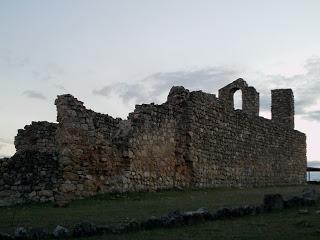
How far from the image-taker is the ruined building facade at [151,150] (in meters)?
14.8

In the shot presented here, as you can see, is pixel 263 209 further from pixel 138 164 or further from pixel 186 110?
pixel 186 110

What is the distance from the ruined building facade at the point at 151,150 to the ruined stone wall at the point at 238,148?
0.13ft

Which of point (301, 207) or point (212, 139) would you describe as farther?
point (212, 139)

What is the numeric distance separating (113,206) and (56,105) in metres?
3.95

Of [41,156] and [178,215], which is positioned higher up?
[41,156]

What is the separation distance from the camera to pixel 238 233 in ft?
28.6

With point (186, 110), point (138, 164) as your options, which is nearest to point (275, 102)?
point (186, 110)

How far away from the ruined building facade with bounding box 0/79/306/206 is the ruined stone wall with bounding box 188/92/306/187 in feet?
0.13

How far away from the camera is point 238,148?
24.5 metres

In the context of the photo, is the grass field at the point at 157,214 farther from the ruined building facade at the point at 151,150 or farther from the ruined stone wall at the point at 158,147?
the ruined stone wall at the point at 158,147

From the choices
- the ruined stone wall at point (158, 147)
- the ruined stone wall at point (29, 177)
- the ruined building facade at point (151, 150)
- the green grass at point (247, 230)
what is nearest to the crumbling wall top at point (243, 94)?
the ruined building facade at point (151, 150)

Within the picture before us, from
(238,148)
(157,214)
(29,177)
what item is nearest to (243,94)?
(238,148)

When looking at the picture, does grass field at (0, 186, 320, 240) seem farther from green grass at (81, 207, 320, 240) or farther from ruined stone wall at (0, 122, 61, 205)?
ruined stone wall at (0, 122, 61, 205)

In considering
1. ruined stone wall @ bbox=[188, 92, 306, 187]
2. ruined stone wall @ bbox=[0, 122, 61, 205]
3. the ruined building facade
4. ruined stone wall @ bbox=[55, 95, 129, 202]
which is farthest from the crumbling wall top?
ruined stone wall @ bbox=[0, 122, 61, 205]
